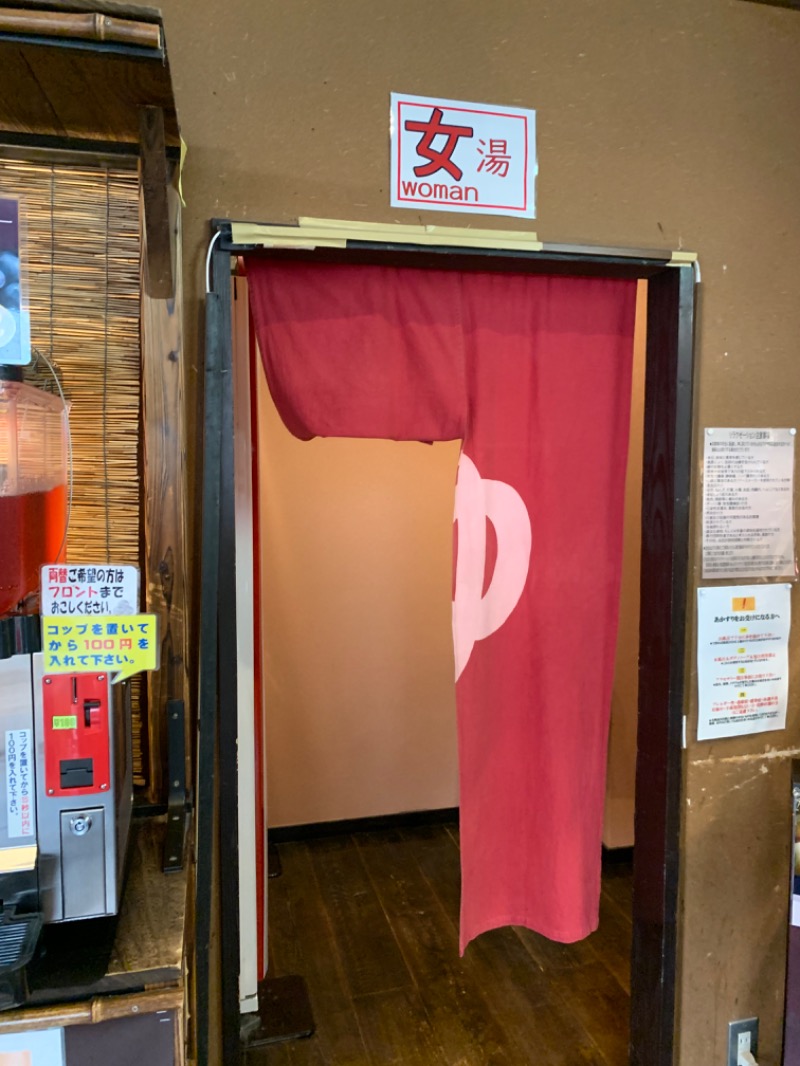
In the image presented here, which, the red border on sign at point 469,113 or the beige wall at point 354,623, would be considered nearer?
the red border on sign at point 469,113

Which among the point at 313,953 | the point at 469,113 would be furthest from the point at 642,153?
the point at 313,953

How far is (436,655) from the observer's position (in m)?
4.20

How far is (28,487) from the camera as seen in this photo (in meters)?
1.56

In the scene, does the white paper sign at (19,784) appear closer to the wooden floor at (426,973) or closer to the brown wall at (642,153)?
the brown wall at (642,153)

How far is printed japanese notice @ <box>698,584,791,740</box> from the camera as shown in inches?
82.4

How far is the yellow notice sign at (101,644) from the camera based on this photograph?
4.05 ft

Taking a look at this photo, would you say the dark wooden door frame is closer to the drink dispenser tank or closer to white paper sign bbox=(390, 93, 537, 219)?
white paper sign bbox=(390, 93, 537, 219)

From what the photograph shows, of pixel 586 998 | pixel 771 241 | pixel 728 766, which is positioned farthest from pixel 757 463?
pixel 586 998

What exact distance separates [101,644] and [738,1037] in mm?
2261

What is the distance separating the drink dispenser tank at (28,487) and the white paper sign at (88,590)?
17 cm

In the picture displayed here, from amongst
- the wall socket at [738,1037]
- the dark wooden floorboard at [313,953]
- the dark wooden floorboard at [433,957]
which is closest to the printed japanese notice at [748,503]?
the wall socket at [738,1037]

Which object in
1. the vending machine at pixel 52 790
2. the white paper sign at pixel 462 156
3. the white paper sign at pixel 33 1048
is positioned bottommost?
the white paper sign at pixel 33 1048

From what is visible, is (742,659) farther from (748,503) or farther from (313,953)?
(313,953)

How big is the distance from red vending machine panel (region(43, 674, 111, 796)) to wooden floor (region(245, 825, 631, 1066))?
6.44 ft
